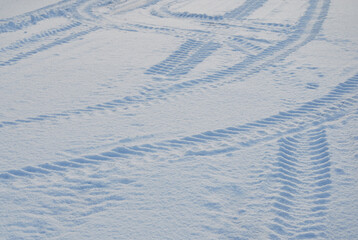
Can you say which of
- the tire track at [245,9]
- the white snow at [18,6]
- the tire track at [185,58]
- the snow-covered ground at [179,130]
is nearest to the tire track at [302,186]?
the snow-covered ground at [179,130]

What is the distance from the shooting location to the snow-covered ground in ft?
9.93

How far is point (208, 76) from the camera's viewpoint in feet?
18.7

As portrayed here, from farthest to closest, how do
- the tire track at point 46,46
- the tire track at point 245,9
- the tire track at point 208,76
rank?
the tire track at point 245,9 → the tire track at point 46,46 → the tire track at point 208,76

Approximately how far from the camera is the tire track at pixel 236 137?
369 centimetres

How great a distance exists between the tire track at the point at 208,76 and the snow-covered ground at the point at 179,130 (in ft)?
0.10

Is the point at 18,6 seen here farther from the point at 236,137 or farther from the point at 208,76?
the point at 236,137

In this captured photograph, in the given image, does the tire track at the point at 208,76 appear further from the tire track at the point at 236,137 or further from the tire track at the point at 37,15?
the tire track at the point at 37,15

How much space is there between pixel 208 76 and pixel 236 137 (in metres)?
1.79

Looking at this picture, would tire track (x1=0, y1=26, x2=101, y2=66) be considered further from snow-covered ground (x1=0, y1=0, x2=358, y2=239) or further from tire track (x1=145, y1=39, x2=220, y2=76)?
tire track (x1=145, y1=39, x2=220, y2=76)

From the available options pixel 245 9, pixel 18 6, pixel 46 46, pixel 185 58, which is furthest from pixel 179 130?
pixel 18 6

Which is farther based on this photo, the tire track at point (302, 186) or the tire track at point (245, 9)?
the tire track at point (245, 9)

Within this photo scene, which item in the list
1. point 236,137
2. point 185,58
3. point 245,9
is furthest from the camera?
point 245,9

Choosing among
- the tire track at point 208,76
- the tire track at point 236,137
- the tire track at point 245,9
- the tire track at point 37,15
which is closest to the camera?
the tire track at point 236,137

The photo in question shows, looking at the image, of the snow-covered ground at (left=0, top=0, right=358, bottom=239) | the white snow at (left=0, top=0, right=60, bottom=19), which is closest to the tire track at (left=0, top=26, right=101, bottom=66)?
the snow-covered ground at (left=0, top=0, right=358, bottom=239)
